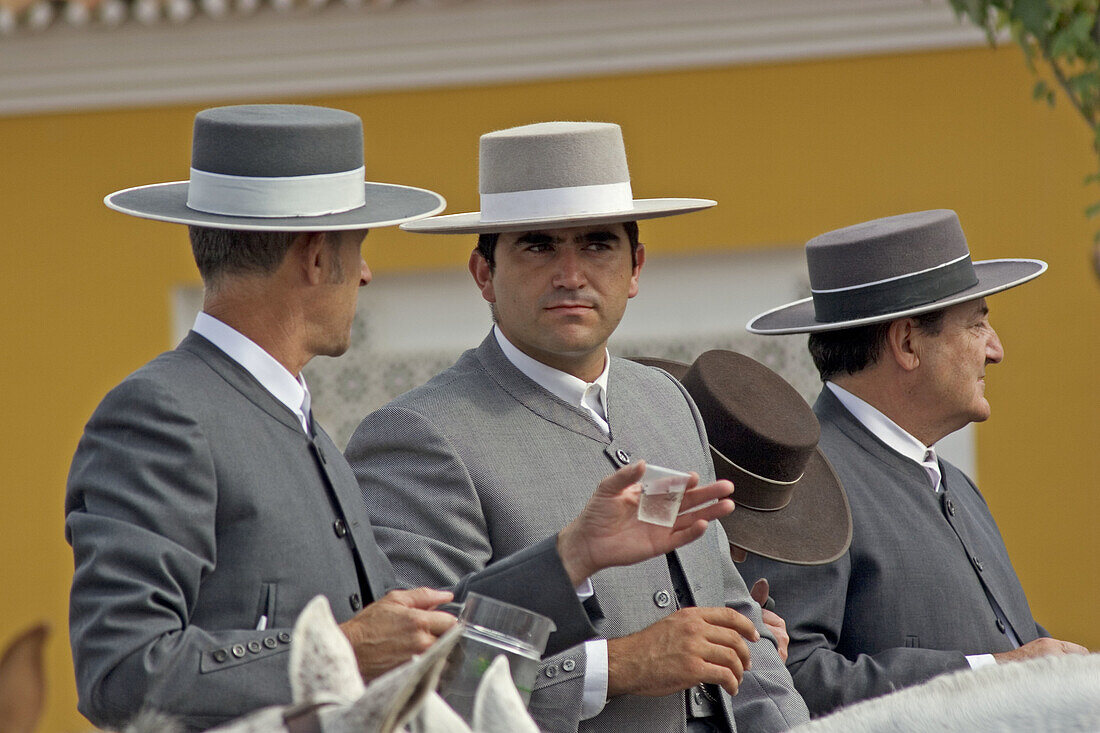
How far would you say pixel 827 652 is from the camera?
351 cm

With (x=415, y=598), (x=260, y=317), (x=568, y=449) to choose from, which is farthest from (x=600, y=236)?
(x=415, y=598)

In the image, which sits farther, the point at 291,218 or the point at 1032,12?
the point at 1032,12

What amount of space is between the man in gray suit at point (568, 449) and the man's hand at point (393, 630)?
2.00 feet

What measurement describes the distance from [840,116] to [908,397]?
3975 millimetres

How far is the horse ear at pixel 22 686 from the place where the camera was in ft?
3.88

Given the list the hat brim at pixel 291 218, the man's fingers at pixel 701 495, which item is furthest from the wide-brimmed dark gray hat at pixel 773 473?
the hat brim at pixel 291 218

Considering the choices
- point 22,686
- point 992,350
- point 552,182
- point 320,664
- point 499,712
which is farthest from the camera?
point 992,350

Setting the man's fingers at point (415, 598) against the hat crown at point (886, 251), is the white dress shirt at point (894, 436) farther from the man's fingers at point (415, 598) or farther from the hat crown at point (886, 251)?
the man's fingers at point (415, 598)

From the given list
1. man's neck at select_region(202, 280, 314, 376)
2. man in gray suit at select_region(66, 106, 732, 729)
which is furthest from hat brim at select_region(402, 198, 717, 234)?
man's neck at select_region(202, 280, 314, 376)

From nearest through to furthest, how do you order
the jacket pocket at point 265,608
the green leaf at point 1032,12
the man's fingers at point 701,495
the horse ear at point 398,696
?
1. the horse ear at point 398,696
2. the jacket pocket at point 265,608
3. the man's fingers at point 701,495
4. the green leaf at point 1032,12

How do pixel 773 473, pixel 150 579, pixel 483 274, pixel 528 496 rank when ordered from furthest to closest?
1. pixel 773 473
2. pixel 483 274
3. pixel 528 496
4. pixel 150 579

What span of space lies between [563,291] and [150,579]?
48.6 inches

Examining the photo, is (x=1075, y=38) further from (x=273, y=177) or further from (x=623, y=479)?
(x=273, y=177)

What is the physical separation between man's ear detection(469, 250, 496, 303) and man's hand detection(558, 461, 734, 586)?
875 millimetres
